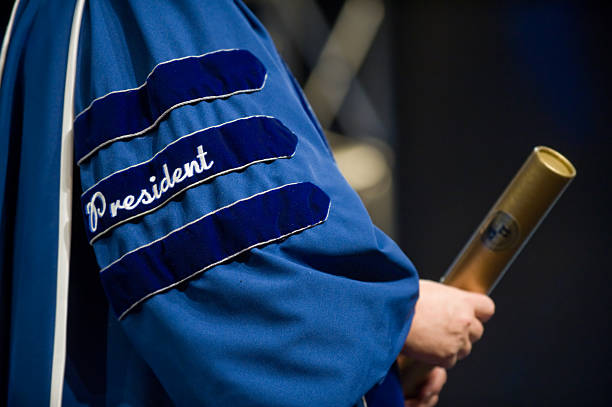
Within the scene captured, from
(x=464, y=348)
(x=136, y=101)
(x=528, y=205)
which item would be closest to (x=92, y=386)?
(x=136, y=101)

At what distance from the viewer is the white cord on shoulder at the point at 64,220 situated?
59 cm

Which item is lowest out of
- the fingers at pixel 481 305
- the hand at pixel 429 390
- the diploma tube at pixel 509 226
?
the hand at pixel 429 390

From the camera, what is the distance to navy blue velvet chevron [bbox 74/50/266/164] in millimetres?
592

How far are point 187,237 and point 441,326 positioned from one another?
1.09ft

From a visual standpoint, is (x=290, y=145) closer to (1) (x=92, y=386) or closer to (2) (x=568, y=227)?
(1) (x=92, y=386)

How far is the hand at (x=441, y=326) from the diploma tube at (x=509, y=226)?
4.1 inches

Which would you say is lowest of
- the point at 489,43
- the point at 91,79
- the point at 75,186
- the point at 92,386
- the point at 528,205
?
the point at 92,386

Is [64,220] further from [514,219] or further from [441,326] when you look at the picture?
[514,219]

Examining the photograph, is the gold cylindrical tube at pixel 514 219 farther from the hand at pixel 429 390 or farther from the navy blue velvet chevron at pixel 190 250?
the navy blue velvet chevron at pixel 190 250

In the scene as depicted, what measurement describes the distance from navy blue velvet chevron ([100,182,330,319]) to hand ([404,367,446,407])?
0.45 meters

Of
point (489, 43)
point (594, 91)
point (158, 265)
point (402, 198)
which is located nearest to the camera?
point (158, 265)

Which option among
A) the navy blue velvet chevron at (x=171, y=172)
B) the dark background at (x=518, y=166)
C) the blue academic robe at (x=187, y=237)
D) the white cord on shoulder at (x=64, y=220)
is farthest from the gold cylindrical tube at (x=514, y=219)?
the dark background at (x=518, y=166)

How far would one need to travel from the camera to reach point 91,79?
617mm

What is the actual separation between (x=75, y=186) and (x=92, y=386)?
0.66 ft
